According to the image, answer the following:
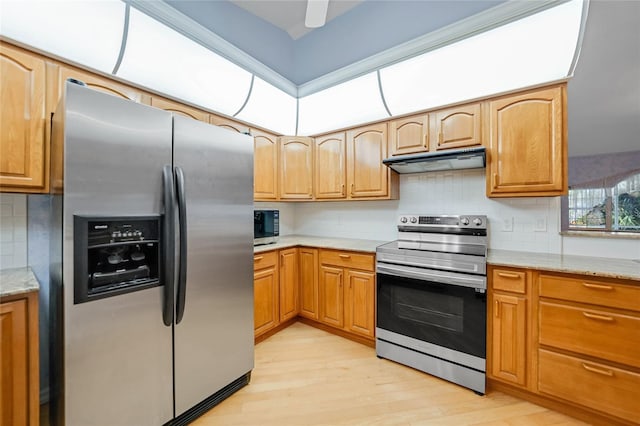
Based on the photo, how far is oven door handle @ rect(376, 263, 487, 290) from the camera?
1891 mm

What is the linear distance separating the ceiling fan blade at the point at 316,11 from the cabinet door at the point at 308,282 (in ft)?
→ 6.63

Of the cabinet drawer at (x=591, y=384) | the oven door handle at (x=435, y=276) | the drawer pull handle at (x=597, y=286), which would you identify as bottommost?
the cabinet drawer at (x=591, y=384)

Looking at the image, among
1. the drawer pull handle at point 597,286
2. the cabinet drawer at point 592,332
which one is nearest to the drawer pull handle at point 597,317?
the cabinet drawer at point 592,332

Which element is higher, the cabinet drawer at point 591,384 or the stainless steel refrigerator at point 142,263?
the stainless steel refrigerator at point 142,263

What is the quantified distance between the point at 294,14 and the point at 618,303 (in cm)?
366

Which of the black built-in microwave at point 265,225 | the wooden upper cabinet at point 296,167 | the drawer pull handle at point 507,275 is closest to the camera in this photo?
the drawer pull handle at point 507,275

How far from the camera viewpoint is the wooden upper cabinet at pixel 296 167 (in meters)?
3.18

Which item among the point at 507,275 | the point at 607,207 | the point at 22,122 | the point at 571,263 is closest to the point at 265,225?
the point at 22,122

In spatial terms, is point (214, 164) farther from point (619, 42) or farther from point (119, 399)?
point (619, 42)

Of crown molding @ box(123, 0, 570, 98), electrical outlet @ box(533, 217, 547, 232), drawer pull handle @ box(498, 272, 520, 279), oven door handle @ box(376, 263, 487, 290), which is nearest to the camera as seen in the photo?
drawer pull handle @ box(498, 272, 520, 279)

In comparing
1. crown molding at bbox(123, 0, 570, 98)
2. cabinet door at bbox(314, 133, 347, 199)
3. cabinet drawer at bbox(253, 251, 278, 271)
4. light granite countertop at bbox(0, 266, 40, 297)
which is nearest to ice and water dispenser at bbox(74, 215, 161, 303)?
light granite countertop at bbox(0, 266, 40, 297)

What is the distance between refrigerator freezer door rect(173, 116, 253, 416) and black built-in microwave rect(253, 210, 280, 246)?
1.10m

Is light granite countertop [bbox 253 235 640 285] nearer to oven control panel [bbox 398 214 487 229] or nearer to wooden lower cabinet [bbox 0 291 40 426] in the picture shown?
oven control panel [bbox 398 214 487 229]

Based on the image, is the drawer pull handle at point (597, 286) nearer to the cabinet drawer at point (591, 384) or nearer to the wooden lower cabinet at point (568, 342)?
the wooden lower cabinet at point (568, 342)
